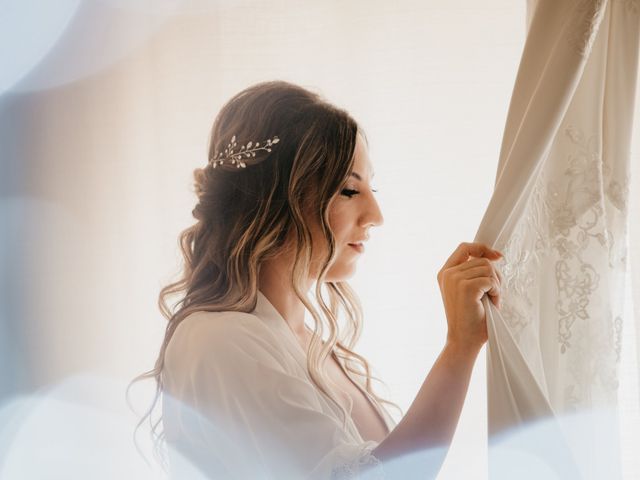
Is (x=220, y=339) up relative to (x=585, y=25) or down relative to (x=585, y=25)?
down

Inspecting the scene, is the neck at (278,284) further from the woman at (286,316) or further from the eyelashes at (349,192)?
the eyelashes at (349,192)

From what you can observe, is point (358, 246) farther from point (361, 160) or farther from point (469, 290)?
point (469, 290)

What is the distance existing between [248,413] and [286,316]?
0.28m

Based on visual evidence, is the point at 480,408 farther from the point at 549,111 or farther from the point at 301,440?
the point at 549,111

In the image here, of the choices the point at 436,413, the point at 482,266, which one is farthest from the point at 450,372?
the point at 482,266

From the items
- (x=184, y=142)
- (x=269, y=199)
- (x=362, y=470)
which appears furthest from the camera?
(x=184, y=142)

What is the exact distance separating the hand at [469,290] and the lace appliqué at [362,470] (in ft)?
0.61

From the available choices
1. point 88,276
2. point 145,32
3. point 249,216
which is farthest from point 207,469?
point 145,32

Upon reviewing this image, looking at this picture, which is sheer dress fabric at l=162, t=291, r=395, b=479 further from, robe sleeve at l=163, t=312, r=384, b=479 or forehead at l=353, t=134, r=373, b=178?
forehead at l=353, t=134, r=373, b=178

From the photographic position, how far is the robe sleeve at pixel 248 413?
2.74 feet

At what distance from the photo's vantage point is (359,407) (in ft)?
3.68

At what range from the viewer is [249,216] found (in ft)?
3.50

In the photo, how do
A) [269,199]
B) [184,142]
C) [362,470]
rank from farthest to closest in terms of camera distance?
[184,142]
[269,199]
[362,470]

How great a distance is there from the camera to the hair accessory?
107cm
